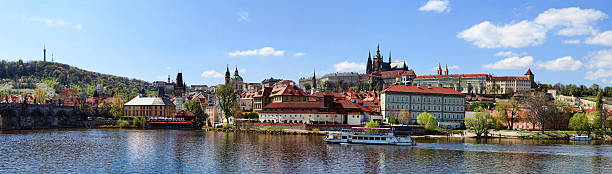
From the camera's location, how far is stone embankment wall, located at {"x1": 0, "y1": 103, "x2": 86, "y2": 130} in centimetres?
12006

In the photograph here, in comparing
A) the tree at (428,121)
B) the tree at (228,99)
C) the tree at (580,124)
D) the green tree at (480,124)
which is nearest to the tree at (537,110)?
the tree at (580,124)

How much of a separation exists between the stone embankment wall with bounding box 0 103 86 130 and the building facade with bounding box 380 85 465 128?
3501 inches

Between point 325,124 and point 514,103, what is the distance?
4670 cm

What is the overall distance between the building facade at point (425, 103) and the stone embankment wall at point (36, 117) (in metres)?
88.9

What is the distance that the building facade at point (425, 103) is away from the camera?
121 m

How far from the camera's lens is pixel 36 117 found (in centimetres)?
13175

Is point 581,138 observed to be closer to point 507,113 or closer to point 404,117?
point 507,113

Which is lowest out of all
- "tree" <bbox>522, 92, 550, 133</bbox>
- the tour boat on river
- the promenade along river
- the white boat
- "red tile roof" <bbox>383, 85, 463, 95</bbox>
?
the white boat

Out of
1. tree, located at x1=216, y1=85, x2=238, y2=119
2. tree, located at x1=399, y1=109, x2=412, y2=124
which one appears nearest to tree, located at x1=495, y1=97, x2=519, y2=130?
tree, located at x1=399, y1=109, x2=412, y2=124

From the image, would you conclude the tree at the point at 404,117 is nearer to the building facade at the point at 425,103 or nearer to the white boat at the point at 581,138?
the building facade at the point at 425,103

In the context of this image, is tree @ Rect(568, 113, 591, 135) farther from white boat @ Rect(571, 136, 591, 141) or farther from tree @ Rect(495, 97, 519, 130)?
tree @ Rect(495, 97, 519, 130)

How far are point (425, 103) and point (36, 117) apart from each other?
103 meters

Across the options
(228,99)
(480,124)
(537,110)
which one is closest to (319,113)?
(228,99)

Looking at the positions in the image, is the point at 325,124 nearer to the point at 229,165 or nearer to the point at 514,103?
the point at 514,103
